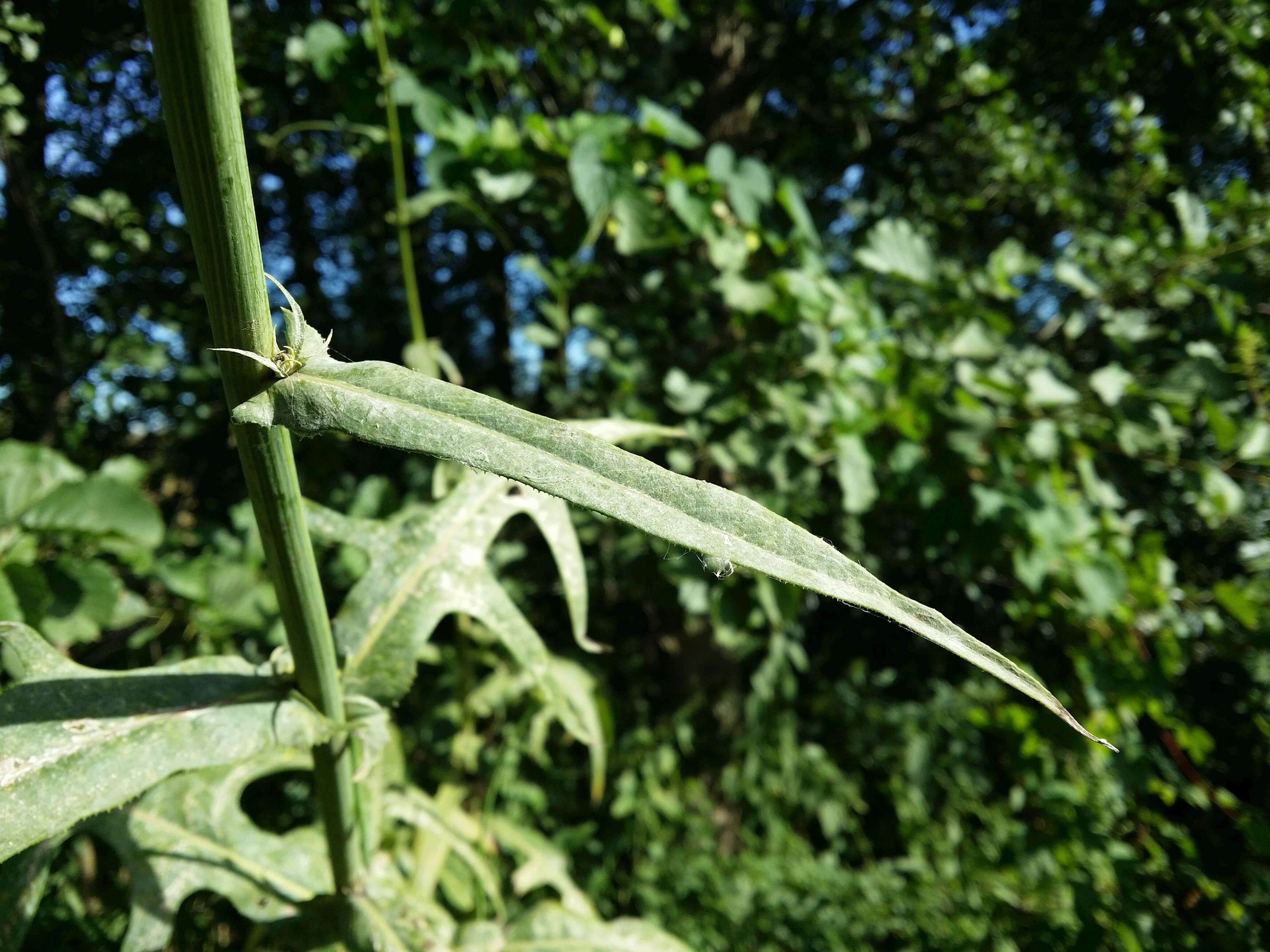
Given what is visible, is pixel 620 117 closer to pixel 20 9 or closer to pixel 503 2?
pixel 503 2

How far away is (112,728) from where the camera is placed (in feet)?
1.70

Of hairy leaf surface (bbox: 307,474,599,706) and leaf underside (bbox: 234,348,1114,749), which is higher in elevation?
leaf underside (bbox: 234,348,1114,749)

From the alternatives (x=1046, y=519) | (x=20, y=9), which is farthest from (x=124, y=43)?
(x=1046, y=519)

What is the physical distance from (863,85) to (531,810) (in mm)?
2861

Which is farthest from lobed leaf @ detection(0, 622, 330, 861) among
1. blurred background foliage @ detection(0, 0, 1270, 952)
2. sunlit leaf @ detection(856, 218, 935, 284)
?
sunlit leaf @ detection(856, 218, 935, 284)

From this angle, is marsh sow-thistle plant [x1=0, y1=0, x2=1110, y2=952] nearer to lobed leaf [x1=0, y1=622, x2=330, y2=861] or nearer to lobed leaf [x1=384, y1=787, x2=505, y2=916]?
lobed leaf [x1=0, y1=622, x2=330, y2=861]

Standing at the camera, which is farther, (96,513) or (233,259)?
(96,513)

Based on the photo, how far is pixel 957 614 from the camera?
100 inches

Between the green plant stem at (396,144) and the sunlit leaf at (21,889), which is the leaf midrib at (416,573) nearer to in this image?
the sunlit leaf at (21,889)

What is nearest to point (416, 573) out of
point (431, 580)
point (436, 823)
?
point (431, 580)

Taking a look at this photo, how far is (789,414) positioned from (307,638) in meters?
1.26

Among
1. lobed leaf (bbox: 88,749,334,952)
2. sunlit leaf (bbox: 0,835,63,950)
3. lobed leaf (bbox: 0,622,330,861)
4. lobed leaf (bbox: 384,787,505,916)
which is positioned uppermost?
lobed leaf (bbox: 0,622,330,861)

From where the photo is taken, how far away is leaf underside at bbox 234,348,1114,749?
1.18 ft

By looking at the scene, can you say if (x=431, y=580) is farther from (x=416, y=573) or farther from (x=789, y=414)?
(x=789, y=414)
